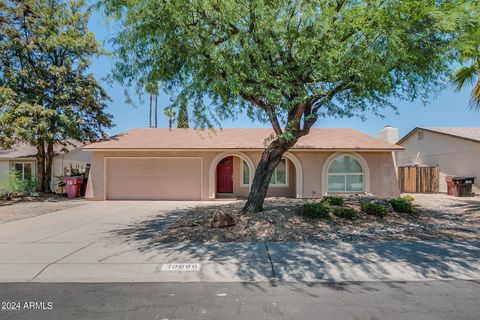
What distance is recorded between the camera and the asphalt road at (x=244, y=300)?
380 cm

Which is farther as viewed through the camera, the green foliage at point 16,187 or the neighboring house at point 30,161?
the neighboring house at point 30,161

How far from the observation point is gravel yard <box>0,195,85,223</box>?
1126 centimetres

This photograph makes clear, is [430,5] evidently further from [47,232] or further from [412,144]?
[412,144]

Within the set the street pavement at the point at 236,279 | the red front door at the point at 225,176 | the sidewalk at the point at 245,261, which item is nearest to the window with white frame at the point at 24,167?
the red front door at the point at 225,176

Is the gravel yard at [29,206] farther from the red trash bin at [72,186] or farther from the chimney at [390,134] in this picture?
the chimney at [390,134]

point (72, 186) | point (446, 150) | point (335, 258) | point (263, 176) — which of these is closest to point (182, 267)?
point (335, 258)

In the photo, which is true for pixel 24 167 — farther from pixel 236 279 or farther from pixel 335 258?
pixel 335 258

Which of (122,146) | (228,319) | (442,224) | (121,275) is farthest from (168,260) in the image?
(122,146)

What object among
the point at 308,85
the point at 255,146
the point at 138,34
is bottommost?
the point at 255,146

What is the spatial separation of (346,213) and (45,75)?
16.3 metres

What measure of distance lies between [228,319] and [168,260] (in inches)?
96.3

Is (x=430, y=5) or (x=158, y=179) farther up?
(x=430, y=5)

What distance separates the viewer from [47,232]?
27.2 feet

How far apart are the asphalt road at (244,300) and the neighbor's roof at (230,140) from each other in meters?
9.34
